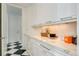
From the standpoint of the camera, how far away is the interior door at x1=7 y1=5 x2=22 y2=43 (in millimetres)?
1092

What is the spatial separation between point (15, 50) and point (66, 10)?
77 centimetres

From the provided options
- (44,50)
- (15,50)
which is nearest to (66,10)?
(44,50)

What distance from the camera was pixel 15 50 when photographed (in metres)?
1.09

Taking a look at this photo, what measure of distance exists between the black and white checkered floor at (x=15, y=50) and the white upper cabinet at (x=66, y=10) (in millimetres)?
640

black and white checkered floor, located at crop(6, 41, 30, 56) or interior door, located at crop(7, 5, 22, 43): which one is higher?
interior door, located at crop(7, 5, 22, 43)

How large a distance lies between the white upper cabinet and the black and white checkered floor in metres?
0.64

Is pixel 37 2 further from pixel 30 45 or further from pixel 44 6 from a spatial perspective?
pixel 30 45

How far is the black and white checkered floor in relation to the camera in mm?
1078

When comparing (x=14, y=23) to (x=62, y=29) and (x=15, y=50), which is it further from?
(x=62, y=29)

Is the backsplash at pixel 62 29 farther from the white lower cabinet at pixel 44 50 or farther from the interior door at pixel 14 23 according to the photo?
the interior door at pixel 14 23

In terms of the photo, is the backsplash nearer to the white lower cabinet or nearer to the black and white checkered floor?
the white lower cabinet

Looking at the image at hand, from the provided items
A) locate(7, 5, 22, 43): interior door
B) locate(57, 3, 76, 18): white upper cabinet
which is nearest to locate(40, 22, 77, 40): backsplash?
locate(57, 3, 76, 18): white upper cabinet

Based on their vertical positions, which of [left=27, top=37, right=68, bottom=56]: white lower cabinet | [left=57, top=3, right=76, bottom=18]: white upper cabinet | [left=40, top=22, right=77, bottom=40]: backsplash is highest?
[left=57, top=3, right=76, bottom=18]: white upper cabinet

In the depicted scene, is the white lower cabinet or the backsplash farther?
the backsplash
